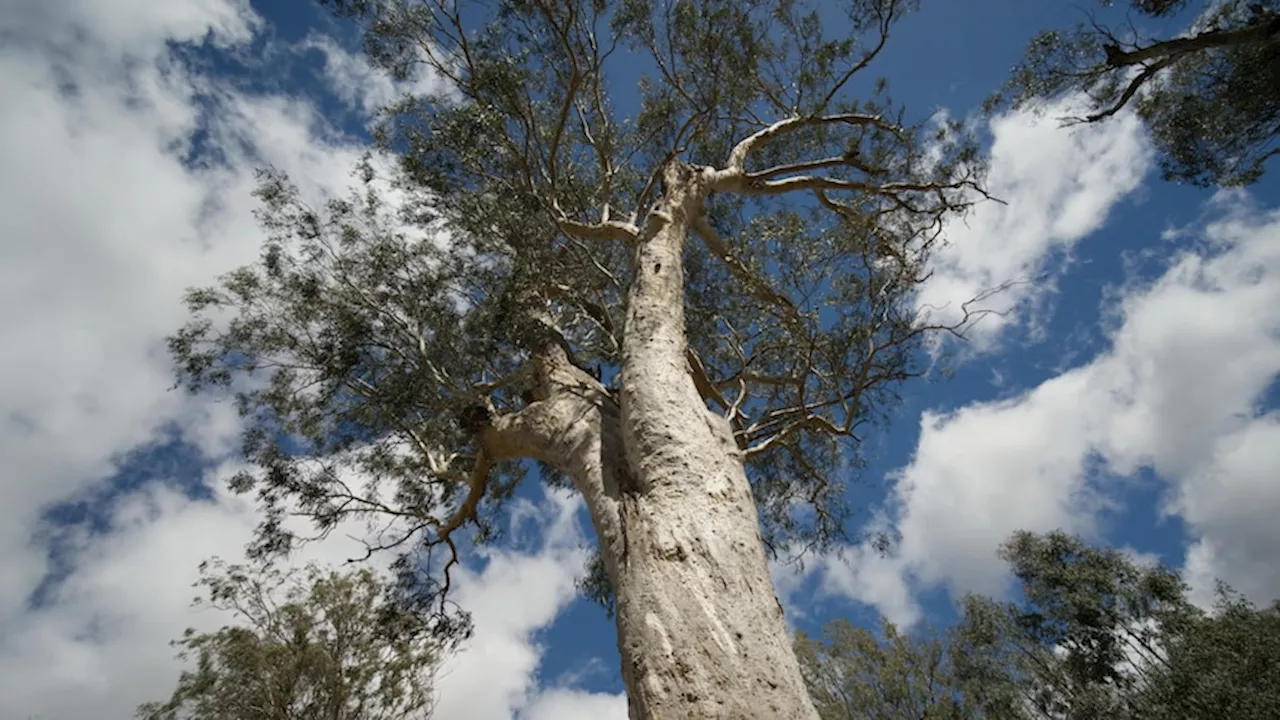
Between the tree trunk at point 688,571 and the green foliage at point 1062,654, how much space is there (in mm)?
12399

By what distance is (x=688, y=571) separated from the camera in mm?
2303

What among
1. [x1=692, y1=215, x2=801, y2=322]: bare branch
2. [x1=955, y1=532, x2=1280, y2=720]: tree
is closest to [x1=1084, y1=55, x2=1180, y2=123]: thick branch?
[x1=692, y1=215, x2=801, y2=322]: bare branch

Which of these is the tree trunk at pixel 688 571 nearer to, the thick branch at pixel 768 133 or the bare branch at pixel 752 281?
the bare branch at pixel 752 281

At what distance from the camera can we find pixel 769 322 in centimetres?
673

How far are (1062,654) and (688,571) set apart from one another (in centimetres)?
1678

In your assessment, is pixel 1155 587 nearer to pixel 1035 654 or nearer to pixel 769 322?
pixel 1035 654

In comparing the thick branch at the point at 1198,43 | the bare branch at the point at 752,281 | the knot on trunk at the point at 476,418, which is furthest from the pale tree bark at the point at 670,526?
the thick branch at the point at 1198,43

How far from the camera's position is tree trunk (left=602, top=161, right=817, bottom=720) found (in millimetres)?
1980

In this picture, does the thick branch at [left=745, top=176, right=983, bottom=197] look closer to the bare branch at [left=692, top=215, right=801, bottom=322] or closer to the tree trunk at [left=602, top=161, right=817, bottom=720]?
the bare branch at [left=692, top=215, right=801, bottom=322]

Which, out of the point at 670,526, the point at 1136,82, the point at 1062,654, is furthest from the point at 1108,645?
the point at 670,526

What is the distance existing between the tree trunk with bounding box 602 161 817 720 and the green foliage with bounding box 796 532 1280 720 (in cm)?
1240

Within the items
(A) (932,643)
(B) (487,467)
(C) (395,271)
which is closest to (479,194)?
(C) (395,271)

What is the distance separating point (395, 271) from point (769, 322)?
403cm

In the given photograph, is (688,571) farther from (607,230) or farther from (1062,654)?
(1062,654)
